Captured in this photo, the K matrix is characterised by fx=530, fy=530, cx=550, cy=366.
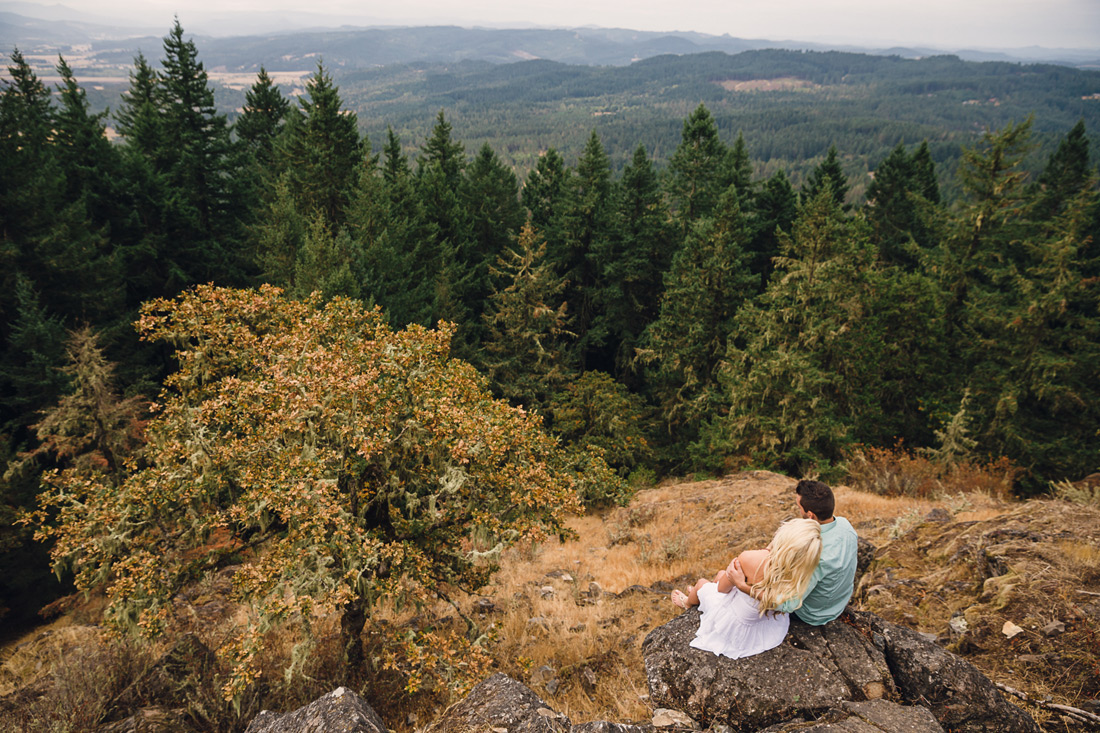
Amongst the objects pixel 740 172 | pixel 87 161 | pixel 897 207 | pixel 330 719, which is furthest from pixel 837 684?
pixel 897 207

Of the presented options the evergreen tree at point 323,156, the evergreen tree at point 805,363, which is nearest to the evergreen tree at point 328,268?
the evergreen tree at point 323,156

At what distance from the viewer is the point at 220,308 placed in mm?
10469

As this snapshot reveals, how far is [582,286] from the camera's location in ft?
120

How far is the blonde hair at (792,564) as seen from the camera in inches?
206

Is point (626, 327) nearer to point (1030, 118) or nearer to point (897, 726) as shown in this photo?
point (1030, 118)

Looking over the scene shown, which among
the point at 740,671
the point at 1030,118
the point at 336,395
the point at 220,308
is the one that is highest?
the point at 1030,118

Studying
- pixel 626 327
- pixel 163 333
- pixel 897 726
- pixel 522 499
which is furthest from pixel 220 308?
pixel 626 327

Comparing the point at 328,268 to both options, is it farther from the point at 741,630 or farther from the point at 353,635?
the point at 741,630

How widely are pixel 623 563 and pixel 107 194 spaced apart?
30646 millimetres

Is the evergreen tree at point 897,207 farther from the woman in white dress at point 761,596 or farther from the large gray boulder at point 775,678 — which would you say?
the woman in white dress at point 761,596

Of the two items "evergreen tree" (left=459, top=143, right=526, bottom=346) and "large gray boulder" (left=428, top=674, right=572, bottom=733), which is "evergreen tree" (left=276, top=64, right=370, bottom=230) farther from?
"large gray boulder" (left=428, top=674, right=572, bottom=733)

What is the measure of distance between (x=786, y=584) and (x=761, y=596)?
28 cm

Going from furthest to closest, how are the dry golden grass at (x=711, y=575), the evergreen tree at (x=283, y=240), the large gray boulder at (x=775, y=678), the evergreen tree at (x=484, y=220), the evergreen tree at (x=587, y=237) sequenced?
the evergreen tree at (x=484, y=220)
the evergreen tree at (x=587, y=237)
the evergreen tree at (x=283, y=240)
the dry golden grass at (x=711, y=575)
the large gray boulder at (x=775, y=678)

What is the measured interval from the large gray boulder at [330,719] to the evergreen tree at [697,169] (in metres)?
32.5
